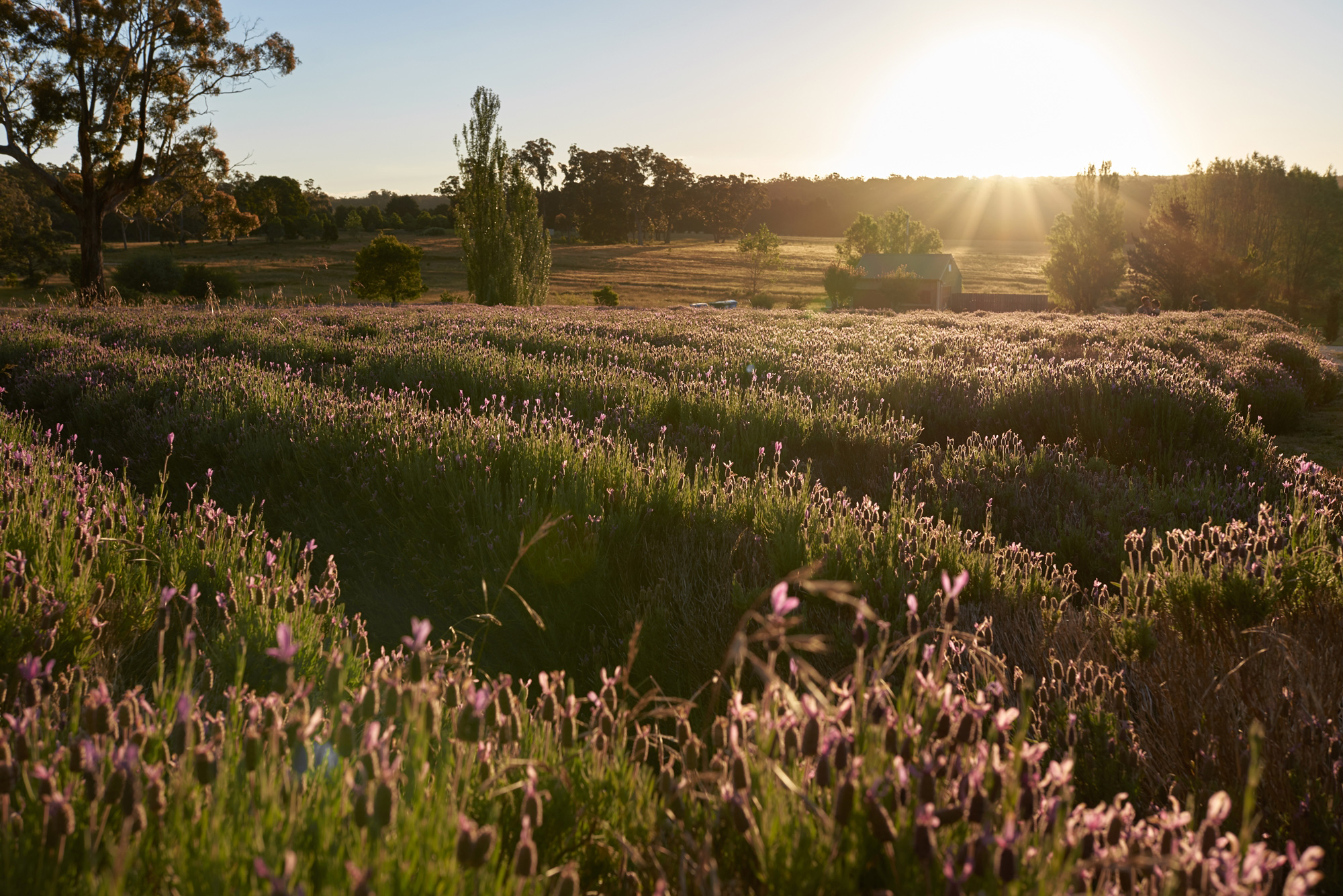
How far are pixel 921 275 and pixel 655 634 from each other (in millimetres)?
73077

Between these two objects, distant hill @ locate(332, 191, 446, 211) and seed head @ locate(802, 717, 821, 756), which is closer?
seed head @ locate(802, 717, 821, 756)

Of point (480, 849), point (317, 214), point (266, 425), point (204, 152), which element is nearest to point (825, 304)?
point (204, 152)

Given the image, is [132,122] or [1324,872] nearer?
[1324,872]

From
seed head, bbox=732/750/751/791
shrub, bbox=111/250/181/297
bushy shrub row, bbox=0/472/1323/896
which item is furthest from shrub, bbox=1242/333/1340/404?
shrub, bbox=111/250/181/297

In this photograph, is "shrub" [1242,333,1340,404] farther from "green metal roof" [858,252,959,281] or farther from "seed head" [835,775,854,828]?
"green metal roof" [858,252,959,281]

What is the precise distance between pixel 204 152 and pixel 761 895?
3306cm

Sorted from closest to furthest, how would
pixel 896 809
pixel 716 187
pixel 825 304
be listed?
pixel 896 809
pixel 825 304
pixel 716 187

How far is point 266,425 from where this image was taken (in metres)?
5.56

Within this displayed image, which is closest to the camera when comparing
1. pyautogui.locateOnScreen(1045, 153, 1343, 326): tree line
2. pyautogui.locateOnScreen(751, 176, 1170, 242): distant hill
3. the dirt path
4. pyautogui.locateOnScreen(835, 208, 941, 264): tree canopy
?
the dirt path

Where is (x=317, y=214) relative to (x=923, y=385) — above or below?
above

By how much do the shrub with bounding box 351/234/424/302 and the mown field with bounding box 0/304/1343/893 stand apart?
39637 millimetres

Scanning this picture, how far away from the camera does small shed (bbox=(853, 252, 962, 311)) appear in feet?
205

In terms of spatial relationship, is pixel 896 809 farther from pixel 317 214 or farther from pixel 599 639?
pixel 317 214

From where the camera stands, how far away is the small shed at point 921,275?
62.6 meters
